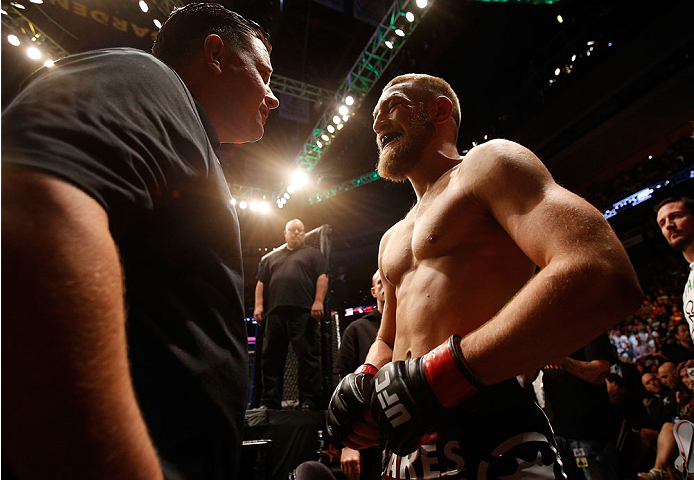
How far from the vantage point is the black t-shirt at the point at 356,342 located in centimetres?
378

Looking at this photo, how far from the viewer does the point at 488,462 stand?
110 cm

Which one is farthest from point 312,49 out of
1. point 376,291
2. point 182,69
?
point 182,69

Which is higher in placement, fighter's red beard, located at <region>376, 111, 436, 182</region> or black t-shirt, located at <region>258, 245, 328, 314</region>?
fighter's red beard, located at <region>376, 111, 436, 182</region>

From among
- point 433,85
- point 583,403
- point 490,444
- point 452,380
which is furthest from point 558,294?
point 583,403

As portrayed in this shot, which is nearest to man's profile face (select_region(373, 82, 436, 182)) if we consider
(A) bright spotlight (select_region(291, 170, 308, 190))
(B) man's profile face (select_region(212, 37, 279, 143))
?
(B) man's profile face (select_region(212, 37, 279, 143))

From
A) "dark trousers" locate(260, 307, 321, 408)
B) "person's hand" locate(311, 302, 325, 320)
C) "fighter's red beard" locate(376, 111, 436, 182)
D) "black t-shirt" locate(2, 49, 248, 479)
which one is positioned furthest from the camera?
"person's hand" locate(311, 302, 325, 320)

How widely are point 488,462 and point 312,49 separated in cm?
882

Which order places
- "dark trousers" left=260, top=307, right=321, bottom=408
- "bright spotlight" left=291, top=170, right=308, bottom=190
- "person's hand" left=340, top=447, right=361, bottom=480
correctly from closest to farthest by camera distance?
"person's hand" left=340, top=447, right=361, bottom=480 < "dark trousers" left=260, top=307, right=321, bottom=408 < "bright spotlight" left=291, top=170, right=308, bottom=190

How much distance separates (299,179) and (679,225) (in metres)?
8.03

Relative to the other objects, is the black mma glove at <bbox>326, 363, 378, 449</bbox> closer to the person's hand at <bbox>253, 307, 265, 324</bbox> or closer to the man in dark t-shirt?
the man in dark t-shirt

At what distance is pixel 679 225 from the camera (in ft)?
10.5

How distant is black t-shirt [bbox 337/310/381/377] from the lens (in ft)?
12.4

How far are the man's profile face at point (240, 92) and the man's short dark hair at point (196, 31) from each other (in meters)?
0.04

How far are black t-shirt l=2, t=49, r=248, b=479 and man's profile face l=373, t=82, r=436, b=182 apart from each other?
48.3 inches
